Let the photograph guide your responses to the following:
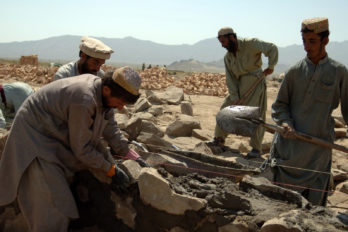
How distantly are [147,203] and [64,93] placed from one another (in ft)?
3.66

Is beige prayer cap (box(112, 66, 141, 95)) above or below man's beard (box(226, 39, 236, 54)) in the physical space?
below

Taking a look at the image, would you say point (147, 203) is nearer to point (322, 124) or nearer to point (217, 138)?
point (322, 124)

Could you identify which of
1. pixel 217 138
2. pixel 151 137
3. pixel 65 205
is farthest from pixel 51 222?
pixel 217 138

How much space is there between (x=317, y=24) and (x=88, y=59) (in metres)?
2.24

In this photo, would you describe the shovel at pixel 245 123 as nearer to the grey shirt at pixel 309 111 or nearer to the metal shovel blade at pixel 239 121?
the metal shovel blade at pixel 239 121

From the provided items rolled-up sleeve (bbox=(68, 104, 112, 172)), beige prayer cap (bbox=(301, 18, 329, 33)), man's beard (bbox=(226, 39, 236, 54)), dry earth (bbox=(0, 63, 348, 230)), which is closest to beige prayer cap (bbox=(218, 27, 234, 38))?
man's beard (bbox=(226, 39, 236, 54))

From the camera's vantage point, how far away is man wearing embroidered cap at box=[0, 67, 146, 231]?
8.41 ft

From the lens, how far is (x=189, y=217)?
2.83 meters

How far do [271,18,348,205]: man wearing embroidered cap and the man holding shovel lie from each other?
8.64 feet

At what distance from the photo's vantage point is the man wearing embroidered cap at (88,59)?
382cm

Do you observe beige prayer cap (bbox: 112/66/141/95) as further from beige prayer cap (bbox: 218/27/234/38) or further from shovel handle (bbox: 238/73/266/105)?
shovel handle (bbox: 238/73/266/105)

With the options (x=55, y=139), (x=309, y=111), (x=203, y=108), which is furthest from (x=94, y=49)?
(x=203, y=108)

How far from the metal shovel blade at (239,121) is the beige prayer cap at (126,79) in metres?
1.03

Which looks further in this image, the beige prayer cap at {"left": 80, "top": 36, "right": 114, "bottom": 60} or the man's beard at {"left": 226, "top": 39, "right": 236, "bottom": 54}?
the man's beard at {"left": 226, "top": 39, "right": 236, "bottom": 54}
